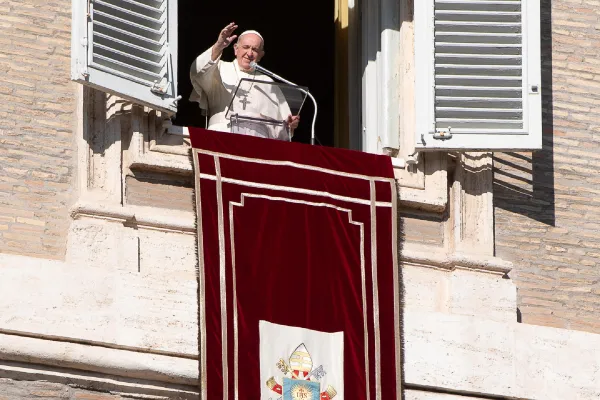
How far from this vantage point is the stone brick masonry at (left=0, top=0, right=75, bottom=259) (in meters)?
14.5

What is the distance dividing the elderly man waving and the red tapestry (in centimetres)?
56

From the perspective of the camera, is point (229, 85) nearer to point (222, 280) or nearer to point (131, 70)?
point (131, 70)

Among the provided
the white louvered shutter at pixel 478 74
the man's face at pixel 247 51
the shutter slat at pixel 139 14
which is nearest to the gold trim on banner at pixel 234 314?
the shutter slat at pixel 139 14

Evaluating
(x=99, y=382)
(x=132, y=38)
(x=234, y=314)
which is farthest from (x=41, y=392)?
(x=132, y=38)

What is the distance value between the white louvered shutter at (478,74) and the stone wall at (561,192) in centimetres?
39

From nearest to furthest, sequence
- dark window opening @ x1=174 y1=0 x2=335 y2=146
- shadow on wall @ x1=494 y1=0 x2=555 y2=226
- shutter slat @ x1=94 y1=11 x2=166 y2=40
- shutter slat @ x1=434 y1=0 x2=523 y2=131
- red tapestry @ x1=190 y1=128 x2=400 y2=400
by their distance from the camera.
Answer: red tapestry @ x1=190 y1=128 x2=400 y2=400 → shutter slat @ x1=94 y1=11 x2=166 y2=40 → shutter slat @ x1=434 y1=0 x2=523 y2=131 → shadow on wall @ x1=494 y1=0 x2=555 y2=226 → dark window opening @ x1=174 y1=0 x2=335 y2=146

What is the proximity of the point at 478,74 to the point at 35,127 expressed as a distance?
7.95 ft

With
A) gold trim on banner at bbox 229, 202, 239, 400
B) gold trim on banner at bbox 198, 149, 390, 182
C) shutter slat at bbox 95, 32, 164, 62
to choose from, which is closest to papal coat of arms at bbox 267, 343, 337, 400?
gold trim on banner at bbox 229, 202, 239, 400

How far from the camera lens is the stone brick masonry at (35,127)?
14523mm

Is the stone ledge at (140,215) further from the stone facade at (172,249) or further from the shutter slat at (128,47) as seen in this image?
the shutter slat at (128,47)

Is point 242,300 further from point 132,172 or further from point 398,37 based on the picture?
point 398,37

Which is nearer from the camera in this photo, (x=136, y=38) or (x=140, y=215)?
(x=140, y=215)

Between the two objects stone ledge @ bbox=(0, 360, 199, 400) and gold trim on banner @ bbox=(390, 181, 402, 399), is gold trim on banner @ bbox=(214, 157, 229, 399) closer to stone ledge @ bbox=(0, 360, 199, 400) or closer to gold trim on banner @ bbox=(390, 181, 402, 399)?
stone ledge @ bbox=(0, 360, 199, 400)

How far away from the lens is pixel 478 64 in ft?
50.6
